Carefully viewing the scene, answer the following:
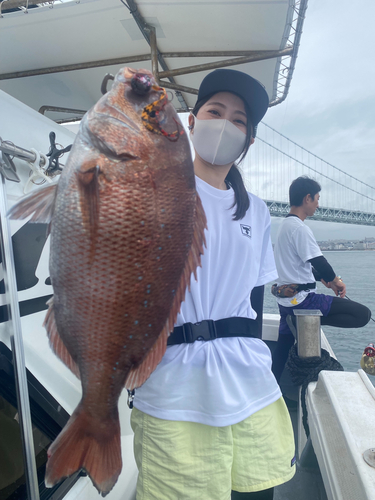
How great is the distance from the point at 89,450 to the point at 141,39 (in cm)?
347

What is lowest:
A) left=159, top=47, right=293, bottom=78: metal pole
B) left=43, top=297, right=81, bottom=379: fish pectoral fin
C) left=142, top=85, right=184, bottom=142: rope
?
left=43, top=297, right=81, bottom=379: fish pectoral fin

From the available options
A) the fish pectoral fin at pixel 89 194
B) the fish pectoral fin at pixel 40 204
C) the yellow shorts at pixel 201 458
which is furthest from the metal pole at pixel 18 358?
the fish pectoral fin at pixel 89 194

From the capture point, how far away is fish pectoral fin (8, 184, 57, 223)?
812 mm

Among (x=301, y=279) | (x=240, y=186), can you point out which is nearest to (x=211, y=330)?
(x=240, y=186)

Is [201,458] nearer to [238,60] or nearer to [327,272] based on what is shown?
[327,272]

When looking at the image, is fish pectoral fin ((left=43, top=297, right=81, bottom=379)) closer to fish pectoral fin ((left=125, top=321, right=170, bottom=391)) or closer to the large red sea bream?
the large red sea bream

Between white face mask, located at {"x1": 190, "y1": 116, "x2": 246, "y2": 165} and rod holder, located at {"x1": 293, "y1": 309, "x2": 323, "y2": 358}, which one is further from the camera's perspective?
rod holder, located at {"x1": 293, "y1": 309, "x2": 323, "y2": 358}

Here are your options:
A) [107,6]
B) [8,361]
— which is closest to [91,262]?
[8,361]

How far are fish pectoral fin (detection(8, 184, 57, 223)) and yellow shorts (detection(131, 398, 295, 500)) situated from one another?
31.5 inches

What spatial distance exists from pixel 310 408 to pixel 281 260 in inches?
68.8

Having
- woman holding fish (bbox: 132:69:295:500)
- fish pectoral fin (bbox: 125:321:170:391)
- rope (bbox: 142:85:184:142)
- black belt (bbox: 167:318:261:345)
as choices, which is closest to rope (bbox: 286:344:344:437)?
woman holding fish (bbox: 132:69:295:500)

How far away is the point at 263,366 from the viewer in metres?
1.26

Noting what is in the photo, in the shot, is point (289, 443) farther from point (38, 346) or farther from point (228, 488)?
point (38, 346)

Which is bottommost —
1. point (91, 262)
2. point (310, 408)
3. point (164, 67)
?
point (310, 408)
